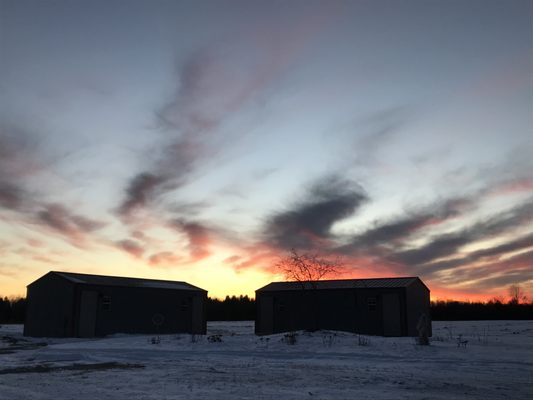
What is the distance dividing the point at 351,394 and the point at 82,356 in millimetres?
15888

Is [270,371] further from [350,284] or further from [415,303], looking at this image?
[415,303]

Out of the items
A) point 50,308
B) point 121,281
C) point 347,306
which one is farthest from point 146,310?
point 347,306

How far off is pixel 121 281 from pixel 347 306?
2118cm

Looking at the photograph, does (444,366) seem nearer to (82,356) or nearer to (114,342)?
(82,356)

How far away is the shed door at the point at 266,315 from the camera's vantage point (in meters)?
49.1

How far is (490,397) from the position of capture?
12883 mm

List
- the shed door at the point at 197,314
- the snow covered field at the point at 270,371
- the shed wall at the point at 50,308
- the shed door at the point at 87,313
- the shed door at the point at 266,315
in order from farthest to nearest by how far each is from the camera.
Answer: the shed door at the point at 197,314, the shed door at the point at 266,315, the shed wall at the point at 50,308, the shed door at the point at 87,313, the snow covered field at the point at 270,371

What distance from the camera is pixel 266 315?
49719 millimetres

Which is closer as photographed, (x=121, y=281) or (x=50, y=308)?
(x=50, y=308)

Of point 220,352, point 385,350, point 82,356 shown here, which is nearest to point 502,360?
point 385,350

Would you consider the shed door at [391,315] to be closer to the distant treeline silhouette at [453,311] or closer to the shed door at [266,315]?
the shed door at [266,315]

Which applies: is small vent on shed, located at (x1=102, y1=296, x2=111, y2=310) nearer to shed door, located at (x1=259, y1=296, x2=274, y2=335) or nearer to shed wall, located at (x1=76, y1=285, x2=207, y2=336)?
shed wall, located at (x1=76, y1=285, x2=207, y2=336)

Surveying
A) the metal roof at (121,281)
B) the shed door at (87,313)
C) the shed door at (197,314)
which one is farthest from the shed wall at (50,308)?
the shed door at (197,314)

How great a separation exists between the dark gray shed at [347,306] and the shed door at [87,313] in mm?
15062
